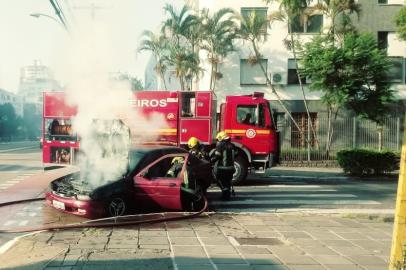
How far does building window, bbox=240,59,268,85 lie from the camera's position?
30.0 meters

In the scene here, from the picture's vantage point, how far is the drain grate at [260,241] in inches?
307

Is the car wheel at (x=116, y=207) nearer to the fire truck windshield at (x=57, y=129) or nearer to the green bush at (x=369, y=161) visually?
the fire truck windshield at (x=57, y=129)

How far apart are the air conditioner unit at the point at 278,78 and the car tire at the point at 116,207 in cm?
2122

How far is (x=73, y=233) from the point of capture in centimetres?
825

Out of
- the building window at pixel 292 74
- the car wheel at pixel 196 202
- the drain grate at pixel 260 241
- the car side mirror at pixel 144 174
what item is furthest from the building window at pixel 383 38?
the drain grate at pixel 260 241

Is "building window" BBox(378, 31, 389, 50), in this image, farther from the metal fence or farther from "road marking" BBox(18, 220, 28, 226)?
"road marking" BBox(18, 220, 28, 226)

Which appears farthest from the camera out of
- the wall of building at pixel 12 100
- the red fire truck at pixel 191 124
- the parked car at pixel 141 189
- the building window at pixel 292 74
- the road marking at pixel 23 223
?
the wall of building at pixel 12 100


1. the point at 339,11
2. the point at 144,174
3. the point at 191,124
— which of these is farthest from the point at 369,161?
the point at 144,174

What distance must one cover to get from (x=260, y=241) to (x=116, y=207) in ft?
10.7

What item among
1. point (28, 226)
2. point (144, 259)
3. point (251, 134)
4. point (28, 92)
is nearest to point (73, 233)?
point (28, 226)

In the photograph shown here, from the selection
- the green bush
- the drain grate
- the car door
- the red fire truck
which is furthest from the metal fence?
the drain grate

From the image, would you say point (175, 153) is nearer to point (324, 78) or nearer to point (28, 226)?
point (28, 226)

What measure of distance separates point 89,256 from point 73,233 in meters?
1.64

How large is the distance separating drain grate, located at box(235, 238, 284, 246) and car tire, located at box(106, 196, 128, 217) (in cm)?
287
